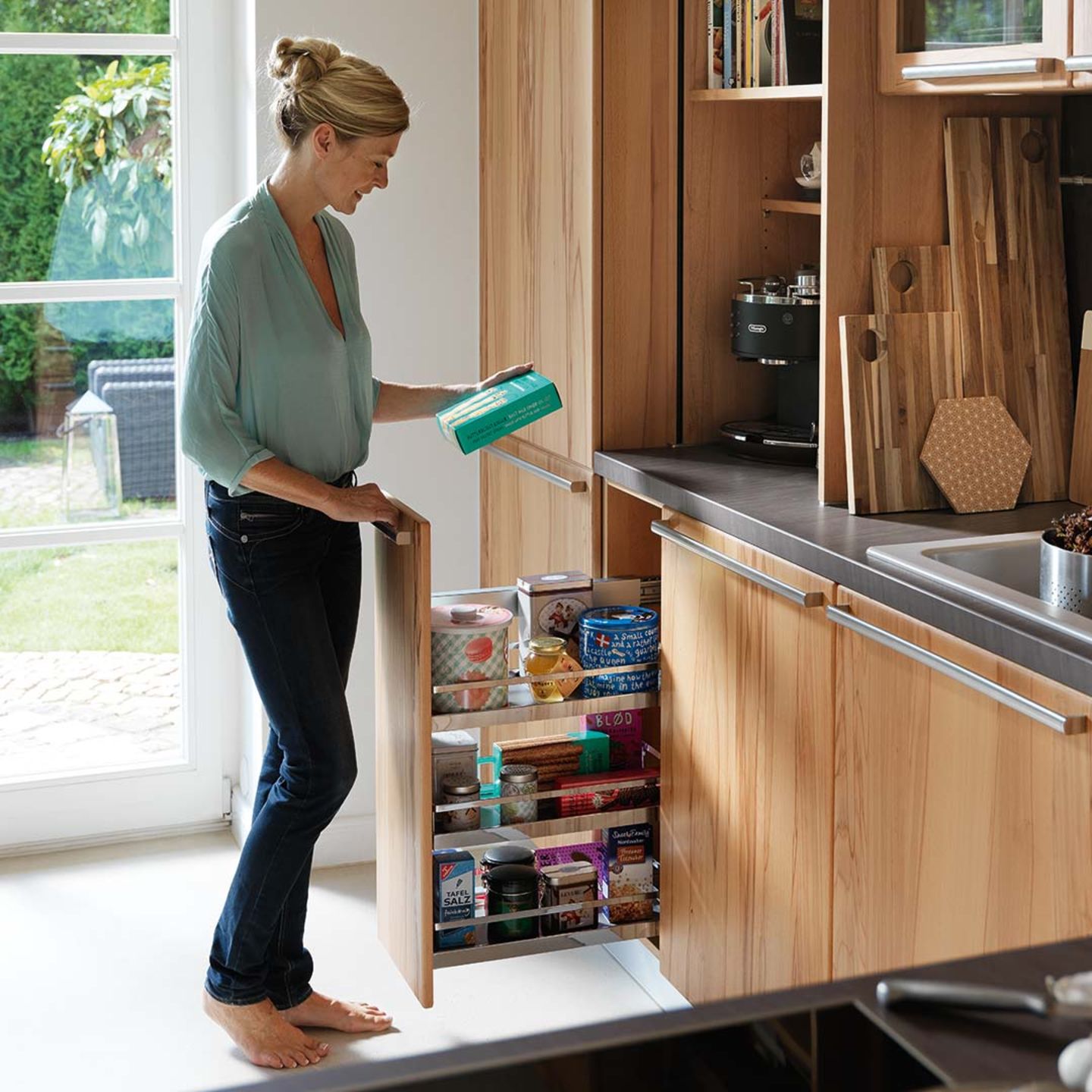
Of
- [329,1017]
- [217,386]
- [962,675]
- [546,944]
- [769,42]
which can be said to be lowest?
[329,1017]

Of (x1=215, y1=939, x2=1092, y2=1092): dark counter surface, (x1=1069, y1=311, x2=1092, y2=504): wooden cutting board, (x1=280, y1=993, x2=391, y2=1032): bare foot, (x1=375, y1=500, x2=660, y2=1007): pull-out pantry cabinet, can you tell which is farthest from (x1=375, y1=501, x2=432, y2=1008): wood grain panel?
(x1=215, y1=939, x2=1092, y2=1092): dark counter surface

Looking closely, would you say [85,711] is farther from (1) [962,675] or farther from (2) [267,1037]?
(1) [962,675]

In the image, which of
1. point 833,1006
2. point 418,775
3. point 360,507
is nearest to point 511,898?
point 418,775

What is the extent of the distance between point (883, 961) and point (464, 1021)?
36.9 inches

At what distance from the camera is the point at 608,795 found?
8.57 ft

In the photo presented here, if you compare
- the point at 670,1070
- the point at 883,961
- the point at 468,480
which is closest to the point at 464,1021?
the point at 883,961

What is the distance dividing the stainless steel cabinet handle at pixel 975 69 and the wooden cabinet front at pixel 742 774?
66 cm

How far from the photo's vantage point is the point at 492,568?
3.27 metres

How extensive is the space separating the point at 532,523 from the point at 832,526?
0.96 metres

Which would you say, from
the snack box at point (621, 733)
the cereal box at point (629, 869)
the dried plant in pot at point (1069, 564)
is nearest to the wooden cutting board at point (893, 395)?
the dried plant in pot at point (1069, 564)

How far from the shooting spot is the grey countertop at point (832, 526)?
5.29 feet

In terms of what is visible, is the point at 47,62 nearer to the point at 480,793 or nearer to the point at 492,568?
the point at 492,568

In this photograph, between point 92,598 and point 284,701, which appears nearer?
point 284,701

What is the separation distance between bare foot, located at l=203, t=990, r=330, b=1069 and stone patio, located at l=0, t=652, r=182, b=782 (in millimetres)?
997
